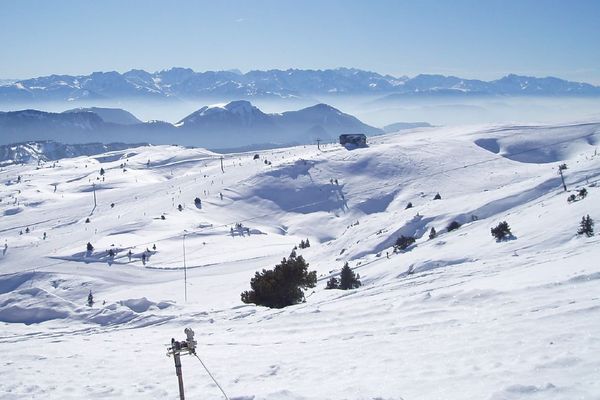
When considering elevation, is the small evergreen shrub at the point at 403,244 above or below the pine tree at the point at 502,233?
below

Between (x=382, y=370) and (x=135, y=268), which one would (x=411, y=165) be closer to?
(x=135, y=268)

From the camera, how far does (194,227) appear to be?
88375 mm

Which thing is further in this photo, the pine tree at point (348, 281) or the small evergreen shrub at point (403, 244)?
the small evergreen shrub at point (403, 244)

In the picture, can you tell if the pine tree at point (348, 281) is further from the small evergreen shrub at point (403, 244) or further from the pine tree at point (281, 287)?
the small evergreen shrub at point (403, 244)

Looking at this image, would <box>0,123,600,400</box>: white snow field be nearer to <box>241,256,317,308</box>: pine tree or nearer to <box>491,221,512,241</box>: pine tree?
<box>491,221,512,241</box>: pine tree

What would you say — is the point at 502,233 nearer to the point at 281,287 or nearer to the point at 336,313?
the point at 281,287

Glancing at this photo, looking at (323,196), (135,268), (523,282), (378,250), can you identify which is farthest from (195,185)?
(523,282)

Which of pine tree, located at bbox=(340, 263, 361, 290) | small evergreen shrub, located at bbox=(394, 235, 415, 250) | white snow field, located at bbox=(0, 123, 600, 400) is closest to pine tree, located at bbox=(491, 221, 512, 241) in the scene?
Answer: white snow field, located at bbox=(0, 123, 600, 400)

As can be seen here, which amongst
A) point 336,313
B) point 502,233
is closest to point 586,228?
point 502,233

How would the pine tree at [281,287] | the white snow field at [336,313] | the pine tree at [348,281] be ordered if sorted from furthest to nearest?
the pine tree at [348,281]
the pine tree at [281,287]
the white snow field at [336,313]

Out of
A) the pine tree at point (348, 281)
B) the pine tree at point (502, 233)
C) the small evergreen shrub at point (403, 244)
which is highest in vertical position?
the pine tree at point (502, 233)

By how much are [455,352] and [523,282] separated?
5.93 metres

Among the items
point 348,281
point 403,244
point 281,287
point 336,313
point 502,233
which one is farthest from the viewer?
point 403,244

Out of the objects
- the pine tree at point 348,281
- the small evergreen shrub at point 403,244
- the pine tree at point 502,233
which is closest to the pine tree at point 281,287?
the pine tree at point 348,281
